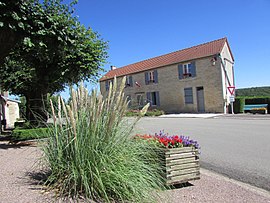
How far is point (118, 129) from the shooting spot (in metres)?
2.98

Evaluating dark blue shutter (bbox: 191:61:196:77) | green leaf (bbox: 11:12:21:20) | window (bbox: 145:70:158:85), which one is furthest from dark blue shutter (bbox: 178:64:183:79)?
green leaf (bbox: 11:12:21:20)

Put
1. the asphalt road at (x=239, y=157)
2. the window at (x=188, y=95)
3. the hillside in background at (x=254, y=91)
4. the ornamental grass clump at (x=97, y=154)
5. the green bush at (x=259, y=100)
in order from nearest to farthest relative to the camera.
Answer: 1. the ornamental grass clump at (x=97, y=154)
2. the asphalt road at (x=239, y=157)
3. the green bush at (x=259, y=100)
4. the window at (x=188, y=95)
5. the hillside in background at (x=254, y=91)

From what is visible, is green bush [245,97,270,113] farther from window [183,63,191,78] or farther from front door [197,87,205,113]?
window [183,63,191,78]

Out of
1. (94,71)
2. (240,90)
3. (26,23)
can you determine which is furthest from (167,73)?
(26,23)

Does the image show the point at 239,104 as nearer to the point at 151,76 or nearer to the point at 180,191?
the point at 151,76

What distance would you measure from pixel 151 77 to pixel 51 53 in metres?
19.4

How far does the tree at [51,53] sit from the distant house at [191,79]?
8079 mm

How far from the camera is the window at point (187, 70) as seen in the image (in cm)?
2122

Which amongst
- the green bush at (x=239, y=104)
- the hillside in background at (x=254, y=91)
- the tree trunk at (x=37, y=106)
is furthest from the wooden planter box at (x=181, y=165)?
the hillside in background at (x=254, y=91)

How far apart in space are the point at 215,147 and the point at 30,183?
5.36 meters

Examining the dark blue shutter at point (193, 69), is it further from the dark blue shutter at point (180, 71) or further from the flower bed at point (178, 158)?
the flower bed at point (178, 158)

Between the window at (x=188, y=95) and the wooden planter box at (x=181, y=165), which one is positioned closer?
the wooden planter box at (x=181, y=165)

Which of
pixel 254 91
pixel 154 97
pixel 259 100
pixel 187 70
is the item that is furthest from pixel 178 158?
pixel 254 91

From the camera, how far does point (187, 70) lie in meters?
21.9
